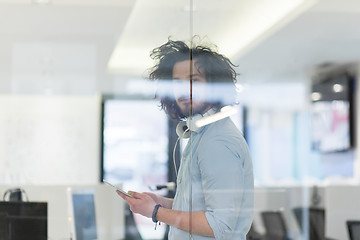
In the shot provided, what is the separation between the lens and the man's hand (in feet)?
8.04

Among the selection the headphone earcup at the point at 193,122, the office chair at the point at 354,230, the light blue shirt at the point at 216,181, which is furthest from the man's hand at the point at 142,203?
the office chair at the point at 354,230

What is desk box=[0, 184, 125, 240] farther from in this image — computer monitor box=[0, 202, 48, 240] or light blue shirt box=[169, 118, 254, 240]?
light blue shirt box=[169, 118, 254, 240]

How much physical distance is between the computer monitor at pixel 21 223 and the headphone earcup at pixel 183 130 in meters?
0.79

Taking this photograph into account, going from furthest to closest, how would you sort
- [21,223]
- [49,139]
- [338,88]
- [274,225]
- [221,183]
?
[338,88] < [274,225] < [49,139] < [21,223] < [221,183]

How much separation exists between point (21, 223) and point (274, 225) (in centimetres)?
208

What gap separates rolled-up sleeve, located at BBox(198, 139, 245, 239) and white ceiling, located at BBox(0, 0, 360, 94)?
1.78ft

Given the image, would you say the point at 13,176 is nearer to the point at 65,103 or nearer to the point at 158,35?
the point at 65,103

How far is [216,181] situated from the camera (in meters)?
2.38

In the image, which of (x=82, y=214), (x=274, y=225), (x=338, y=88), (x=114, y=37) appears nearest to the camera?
(x=82, y=214)

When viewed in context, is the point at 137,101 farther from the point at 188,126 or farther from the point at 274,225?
the point at 274,225

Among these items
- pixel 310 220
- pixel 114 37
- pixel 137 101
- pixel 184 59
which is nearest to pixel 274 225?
pixel 310 220

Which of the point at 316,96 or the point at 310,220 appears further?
the point at 316,96

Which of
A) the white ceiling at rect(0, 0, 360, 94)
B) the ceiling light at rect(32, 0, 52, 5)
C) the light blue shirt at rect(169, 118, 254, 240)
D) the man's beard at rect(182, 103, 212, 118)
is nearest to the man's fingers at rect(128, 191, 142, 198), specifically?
the light blue shirt at rect(169, 118, 254, 240)

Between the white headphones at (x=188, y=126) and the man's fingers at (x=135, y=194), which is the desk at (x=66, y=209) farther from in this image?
the white headphones at (x=188, y=126)
